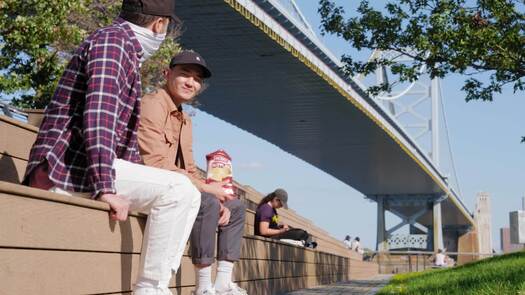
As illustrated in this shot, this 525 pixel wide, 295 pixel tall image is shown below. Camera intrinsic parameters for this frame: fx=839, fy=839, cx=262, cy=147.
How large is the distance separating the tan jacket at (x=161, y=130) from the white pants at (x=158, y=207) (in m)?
0.52

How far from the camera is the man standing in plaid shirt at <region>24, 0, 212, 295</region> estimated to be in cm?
275

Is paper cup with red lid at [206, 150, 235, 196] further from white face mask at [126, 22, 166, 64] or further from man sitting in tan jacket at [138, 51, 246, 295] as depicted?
white face mask at [126, 22, 166, 64]

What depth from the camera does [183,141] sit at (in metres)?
3.87

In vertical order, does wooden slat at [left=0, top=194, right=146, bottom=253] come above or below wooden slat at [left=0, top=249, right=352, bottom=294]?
above

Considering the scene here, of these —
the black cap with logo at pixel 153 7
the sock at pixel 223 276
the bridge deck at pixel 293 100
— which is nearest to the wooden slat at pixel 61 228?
the black cap with logo at pixel 153 7

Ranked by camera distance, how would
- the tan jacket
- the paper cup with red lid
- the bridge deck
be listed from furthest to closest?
the bridge deck → the paper cup with red lid → the tan jacket

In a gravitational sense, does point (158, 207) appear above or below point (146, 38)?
below

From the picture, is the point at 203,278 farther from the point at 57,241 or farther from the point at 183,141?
the point at 57,241

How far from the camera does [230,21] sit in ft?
60.7

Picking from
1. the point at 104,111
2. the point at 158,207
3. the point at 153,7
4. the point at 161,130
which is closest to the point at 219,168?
the point at 161,130

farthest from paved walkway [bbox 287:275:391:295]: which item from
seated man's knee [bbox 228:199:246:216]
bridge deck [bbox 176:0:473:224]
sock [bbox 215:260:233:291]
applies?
bridge deck [bbox 176:0:473:224]

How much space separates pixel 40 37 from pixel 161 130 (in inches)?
173

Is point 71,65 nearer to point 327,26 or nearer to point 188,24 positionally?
point 327,26

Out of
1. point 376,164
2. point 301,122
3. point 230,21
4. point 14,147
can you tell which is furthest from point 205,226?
point 376,164
